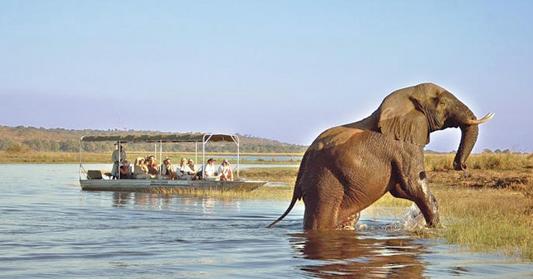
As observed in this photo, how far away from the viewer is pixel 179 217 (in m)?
20.0

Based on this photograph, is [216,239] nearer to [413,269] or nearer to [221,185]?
[413,269]

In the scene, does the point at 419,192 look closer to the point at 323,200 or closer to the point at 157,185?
the point at 323,200

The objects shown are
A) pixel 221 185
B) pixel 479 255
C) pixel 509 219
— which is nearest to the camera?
pixel 479 255

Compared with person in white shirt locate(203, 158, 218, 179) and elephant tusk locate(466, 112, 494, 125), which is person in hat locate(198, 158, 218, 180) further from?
elephant tusk locate(466, 112, 494, 125)

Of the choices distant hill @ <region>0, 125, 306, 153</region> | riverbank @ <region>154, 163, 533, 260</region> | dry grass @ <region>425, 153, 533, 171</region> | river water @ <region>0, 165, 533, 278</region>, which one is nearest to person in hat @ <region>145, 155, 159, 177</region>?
riverbank @ <region>154, 163, 533, 260</region>

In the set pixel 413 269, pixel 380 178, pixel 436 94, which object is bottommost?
pixel 413 269

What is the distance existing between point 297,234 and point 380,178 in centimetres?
210

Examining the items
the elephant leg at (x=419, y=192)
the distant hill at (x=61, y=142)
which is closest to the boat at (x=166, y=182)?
the elephant leg at (x=419, y=192)

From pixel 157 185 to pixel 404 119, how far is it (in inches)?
755

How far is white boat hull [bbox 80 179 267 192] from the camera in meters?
30.8

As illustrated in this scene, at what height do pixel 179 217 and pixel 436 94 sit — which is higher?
pixel 436 94

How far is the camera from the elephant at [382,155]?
13.6 metres

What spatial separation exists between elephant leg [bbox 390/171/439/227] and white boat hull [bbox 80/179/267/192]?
1703cm

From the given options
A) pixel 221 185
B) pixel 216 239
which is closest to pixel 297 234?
pixel 216 239
